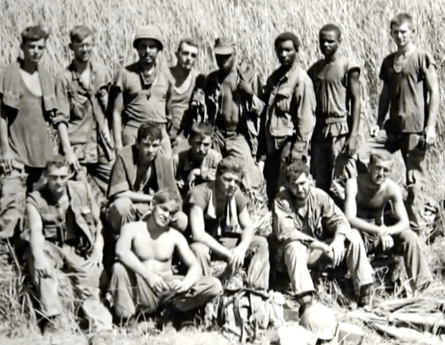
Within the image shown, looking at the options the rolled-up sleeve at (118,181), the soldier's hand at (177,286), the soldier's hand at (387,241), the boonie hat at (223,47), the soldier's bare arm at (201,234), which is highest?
the boonie hat at (223,47)

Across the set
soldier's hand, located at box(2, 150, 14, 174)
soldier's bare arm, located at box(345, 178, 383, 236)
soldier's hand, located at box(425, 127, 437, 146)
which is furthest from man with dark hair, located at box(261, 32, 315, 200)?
soldier's hand, located at box(2, 150, 14, 174)

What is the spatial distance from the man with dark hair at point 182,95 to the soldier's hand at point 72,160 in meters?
0.83

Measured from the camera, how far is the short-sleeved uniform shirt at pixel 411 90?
30.7 ft

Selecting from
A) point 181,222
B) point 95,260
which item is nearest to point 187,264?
point 181,222

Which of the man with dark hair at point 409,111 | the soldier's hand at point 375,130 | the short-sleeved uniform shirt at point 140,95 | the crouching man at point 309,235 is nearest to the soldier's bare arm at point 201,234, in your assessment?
the crouching man at point 309,235

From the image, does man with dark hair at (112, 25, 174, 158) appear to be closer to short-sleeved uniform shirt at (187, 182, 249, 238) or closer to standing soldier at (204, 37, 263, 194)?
standing soldier at (204, 37, 263, 194)

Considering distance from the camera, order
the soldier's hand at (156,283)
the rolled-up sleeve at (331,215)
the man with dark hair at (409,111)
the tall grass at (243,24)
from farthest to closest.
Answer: the tall grass at (243,24)
the man with dark hair at (409,111)
the rolled-up sleeve at (331,215)
the soldier's hand at (156,283)

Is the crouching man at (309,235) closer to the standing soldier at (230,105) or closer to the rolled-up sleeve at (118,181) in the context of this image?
the standing soldier at (230,105)

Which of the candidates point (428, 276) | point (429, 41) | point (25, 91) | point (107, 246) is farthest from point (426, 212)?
point (25, 91)

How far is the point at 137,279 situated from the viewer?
8.00 m

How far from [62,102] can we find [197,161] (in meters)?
1.10

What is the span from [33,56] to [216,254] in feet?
6.51

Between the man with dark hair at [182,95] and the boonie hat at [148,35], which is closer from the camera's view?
the boonie hat at [148,35]

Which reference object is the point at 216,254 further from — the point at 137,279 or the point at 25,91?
the point at 25,91
